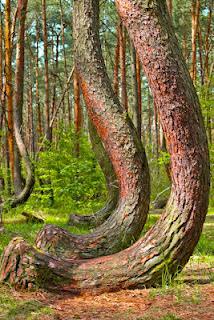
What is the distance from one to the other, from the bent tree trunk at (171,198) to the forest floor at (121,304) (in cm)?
14

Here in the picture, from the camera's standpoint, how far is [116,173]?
19.9 feet

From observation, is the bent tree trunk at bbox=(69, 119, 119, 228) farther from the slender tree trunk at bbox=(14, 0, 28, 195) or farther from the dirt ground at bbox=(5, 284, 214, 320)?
Result: the slender tree trunk at bbox=(14, 0, 28, 195)

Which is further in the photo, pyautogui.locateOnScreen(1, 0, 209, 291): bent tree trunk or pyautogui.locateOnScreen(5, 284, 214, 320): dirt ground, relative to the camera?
pyautogui.locateOnScreen(1, 0, 209, 291): bent tree trunk

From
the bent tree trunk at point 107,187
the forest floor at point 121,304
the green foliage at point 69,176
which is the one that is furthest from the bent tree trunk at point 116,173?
the green foliage at point 69,176

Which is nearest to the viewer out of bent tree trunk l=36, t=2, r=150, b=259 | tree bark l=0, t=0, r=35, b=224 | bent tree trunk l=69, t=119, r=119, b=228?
bent tree trunk l=36, t=2, r=150, b=259

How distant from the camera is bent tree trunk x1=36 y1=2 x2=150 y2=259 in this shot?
577 centimetres

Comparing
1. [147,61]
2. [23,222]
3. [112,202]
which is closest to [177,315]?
[147,61]

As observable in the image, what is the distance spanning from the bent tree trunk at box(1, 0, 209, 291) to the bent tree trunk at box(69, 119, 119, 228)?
309 cm

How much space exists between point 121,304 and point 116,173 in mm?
2081

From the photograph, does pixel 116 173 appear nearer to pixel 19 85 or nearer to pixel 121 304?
pixel 121 304

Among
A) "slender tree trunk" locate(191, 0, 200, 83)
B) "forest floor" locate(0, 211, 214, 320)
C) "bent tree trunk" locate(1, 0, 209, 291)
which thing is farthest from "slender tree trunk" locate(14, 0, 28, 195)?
"slender tree trunk" locate(191, 0, 200, 83)

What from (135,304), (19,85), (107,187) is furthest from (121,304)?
(19,85)

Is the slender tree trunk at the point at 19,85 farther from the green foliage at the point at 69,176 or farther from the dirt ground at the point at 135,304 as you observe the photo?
the dirt ground at the point at 135,304

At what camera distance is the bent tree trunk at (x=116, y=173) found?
5.77 meters
